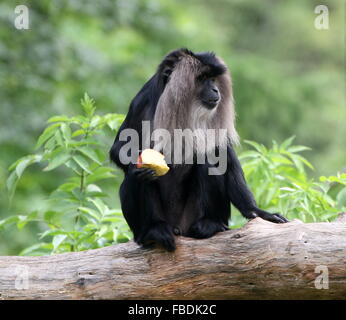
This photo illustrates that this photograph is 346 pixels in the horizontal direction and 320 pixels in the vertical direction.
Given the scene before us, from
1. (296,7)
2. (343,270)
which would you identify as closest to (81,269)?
(343,270)

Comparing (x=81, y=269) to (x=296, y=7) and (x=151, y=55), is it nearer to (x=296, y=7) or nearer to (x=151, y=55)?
(x=151, y=55)

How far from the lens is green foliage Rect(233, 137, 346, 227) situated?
6.18 metres

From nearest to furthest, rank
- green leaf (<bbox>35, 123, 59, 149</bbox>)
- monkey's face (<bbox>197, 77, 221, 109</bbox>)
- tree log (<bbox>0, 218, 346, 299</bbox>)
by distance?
tree log (<bbox>0, 218, 346, 299</bbox>) → monkey's face (<bbox>197, 77, 221, 109</bbox>) → green leaf (<bbox>35, 123, 59, 149</bbox>)

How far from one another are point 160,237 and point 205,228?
0.40 metres

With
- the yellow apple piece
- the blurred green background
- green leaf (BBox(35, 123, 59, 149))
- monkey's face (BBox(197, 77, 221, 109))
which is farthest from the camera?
the blurred green background

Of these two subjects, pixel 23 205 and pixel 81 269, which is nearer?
pixel 81 269

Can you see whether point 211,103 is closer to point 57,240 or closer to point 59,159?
point 59,159

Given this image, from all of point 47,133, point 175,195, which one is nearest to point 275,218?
point 175,195

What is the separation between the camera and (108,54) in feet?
53.5

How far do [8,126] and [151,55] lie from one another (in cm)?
444

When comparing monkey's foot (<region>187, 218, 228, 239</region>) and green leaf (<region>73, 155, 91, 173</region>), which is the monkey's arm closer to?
monkey's foot (<region>187, 218, 228, 239</region>)

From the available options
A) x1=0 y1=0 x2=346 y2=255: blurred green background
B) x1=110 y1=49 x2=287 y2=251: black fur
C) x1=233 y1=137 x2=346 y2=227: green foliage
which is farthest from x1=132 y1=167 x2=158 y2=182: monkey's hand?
x1=0 y1=0 x2=346 y2=255: blurred green background

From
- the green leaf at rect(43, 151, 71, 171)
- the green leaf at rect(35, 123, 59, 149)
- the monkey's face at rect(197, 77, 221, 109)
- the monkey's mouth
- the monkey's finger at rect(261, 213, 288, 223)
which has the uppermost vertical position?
the monkey's face at rect(197, 77, 221, 109)

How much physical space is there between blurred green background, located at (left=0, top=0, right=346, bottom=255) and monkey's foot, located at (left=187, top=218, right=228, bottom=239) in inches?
245
